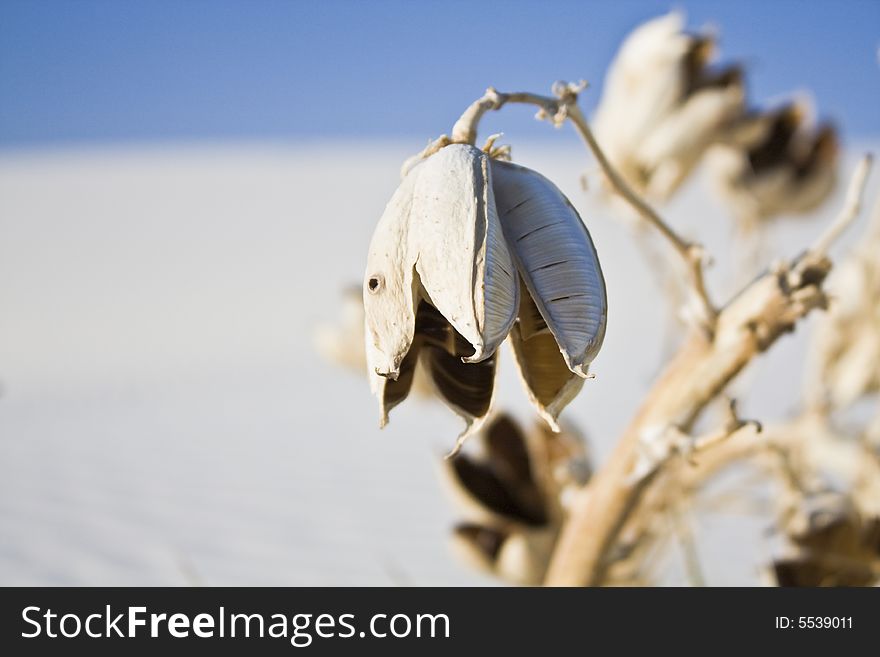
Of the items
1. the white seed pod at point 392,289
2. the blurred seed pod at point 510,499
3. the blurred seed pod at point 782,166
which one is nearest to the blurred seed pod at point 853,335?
the blurred seed pod at point 782,166

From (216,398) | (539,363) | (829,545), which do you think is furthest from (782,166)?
(216,398)

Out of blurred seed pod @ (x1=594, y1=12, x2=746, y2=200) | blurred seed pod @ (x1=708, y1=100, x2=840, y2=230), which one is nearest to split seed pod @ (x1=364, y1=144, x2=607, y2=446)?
blurred seed pod @ (x1=594, y1=12, x2=746, y2=200)

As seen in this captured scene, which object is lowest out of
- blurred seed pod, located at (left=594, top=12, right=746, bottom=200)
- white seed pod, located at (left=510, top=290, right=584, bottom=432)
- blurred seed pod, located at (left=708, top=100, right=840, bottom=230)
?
white seed pod, located at (left=510, top=290, right=584, bottom=432)

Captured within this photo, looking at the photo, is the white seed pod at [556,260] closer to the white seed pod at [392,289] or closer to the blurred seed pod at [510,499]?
the white seed pod at [392,289]

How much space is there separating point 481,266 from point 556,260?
2.7 inches

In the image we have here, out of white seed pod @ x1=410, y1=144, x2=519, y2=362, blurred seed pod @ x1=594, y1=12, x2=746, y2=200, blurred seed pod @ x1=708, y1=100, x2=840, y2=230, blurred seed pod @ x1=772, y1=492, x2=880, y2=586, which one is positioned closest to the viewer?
white seed pod @ x1=410, y1=144, x2=519, y2=362

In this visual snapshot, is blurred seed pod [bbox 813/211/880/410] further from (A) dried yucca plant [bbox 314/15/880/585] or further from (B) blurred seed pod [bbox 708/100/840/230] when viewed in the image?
(B) blurred seed pod [bbox 708/100/840/230]

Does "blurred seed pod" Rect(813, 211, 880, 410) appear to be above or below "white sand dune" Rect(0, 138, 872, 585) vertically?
below

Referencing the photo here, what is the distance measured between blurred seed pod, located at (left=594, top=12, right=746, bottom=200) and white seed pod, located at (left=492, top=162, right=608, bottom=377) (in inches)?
45.9

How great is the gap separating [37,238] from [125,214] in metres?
2.49

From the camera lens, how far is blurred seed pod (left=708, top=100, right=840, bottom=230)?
208cm

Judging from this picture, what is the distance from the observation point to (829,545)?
4.44ft
